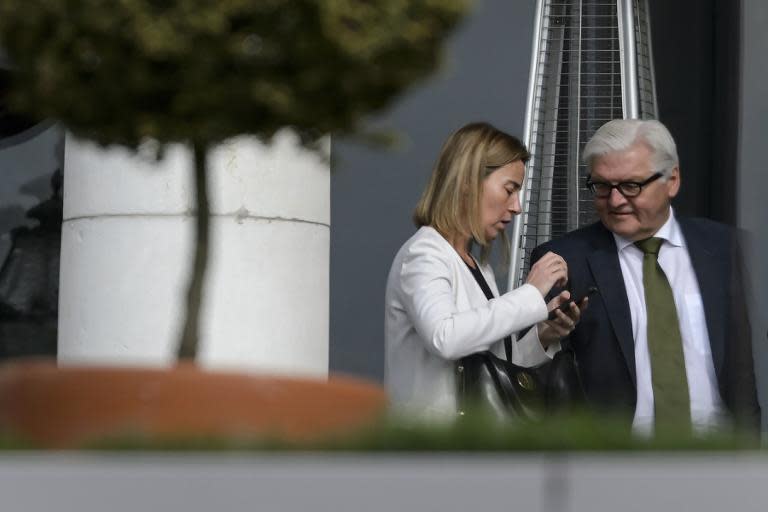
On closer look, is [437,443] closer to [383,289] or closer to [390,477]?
[390,477]

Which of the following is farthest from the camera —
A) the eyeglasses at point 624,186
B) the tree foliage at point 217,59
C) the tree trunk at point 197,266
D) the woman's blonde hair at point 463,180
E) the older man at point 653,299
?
the eyeglasses at point 624,186

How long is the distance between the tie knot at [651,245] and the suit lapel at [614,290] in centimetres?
8

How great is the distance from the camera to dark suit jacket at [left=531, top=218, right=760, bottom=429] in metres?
4.70

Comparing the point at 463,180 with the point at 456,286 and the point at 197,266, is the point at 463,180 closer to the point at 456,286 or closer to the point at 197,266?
the point at 456,286

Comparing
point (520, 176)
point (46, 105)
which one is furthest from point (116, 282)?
point (46, 105)

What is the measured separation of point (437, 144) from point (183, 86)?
4295 mm

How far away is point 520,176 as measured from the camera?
4.67 metres

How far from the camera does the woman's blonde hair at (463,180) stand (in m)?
4.57

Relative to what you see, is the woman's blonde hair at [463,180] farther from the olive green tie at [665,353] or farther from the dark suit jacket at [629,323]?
the olive green tie at [665,353]

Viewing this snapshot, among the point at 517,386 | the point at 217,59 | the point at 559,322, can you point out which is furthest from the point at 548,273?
the point at 217,59

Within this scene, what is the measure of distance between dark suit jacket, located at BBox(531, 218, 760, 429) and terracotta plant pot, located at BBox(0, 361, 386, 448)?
2.29 metres

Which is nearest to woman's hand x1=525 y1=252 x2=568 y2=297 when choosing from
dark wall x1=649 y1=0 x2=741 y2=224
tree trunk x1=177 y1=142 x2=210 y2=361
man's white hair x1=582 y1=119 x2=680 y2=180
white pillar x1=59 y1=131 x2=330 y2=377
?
man's white hair x1=582 y1=119 x2=680 y2=180

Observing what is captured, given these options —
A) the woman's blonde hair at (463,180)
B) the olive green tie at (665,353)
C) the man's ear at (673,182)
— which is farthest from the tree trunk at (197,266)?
the man's ear at (673,182)

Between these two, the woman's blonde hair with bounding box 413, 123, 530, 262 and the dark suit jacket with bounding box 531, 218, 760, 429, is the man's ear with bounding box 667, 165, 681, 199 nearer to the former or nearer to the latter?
the dark suit jacket with bounding box 531, 218, 760, 429
